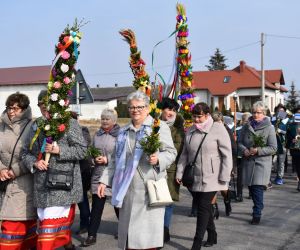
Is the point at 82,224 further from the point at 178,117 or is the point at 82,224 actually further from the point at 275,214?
the point at 275,214

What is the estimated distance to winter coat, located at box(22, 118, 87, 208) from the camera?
191 inches

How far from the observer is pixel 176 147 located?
6.57m

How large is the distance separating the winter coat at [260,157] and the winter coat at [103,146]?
2427mm

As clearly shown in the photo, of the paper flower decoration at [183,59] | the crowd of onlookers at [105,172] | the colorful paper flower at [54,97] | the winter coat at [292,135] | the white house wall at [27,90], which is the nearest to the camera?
the crowd of onlookers at [105,172]

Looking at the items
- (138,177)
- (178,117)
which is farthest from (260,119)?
(138,177)

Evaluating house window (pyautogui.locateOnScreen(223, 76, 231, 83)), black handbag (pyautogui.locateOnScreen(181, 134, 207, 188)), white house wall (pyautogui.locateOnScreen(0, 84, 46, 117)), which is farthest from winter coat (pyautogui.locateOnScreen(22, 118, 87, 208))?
house window (pyautogui.locateOnScreen(223, 76, 231, 83))

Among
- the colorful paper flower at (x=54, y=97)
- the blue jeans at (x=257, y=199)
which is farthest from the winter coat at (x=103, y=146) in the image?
the blue jeans at (x=257, y=199)

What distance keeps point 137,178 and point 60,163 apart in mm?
955

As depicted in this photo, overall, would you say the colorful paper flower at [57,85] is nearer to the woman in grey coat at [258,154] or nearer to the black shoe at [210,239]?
the black shoe at [210,239]

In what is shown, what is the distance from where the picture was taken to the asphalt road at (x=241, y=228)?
6.30m

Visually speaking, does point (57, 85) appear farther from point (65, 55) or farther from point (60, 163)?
point (60, 163)

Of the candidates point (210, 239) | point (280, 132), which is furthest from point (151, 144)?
point (280, 132)

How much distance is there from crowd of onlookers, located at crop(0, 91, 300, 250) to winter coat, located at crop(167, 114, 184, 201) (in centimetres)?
1

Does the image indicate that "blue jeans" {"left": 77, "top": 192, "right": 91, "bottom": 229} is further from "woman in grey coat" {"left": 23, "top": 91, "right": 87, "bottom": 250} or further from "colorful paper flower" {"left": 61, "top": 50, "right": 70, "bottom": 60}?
"colorful paper flower" {"left": 61, "top": 50, "right": 70, "bottom": 60}
